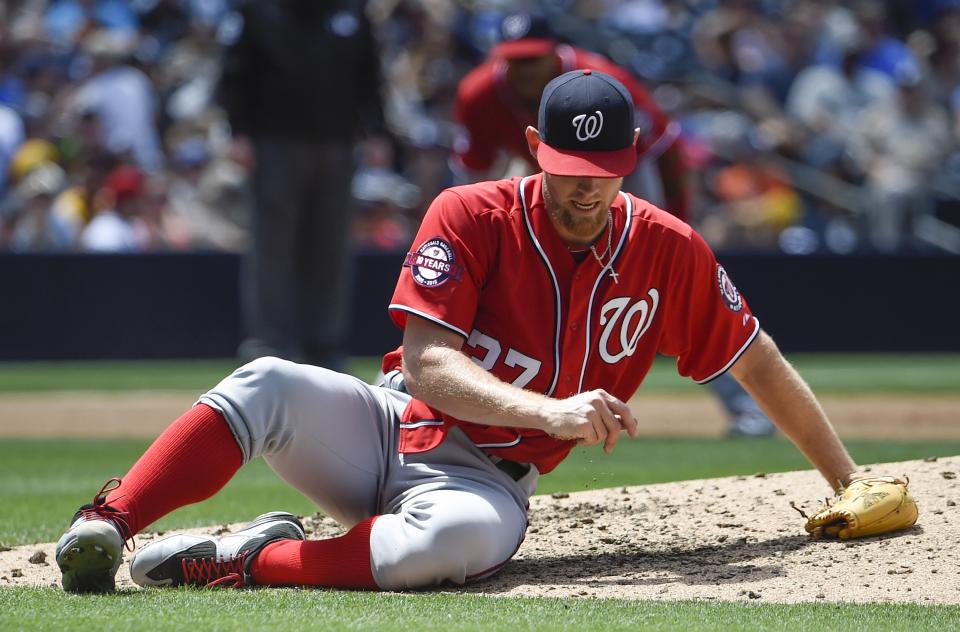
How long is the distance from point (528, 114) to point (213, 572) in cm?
380

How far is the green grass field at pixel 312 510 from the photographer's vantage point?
306cm

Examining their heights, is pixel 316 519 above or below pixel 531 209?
below

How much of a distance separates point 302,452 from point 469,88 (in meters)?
3.79

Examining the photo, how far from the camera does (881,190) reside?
13359mm

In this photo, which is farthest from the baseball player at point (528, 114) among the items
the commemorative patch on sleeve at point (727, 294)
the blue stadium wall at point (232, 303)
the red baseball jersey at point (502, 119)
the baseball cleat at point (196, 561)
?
the blue stadium wall at point (232, 303)

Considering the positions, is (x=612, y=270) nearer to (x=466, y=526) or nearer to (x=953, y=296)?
(x=466, y=526)

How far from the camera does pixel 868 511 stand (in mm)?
3951

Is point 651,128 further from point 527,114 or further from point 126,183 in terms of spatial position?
point 126,183

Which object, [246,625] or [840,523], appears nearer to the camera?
[246,625]

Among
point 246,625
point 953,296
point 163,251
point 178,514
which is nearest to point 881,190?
point 953,296

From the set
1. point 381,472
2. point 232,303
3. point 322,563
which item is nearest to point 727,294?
point 381,472

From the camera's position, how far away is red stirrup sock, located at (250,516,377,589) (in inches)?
141

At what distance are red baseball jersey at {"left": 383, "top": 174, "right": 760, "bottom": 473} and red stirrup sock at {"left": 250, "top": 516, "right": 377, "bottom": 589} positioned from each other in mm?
329

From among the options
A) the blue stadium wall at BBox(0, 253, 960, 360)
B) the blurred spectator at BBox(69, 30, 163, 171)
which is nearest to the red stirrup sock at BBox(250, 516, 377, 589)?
the blue stadium wall at BBox(0, 253, 960, 360)
